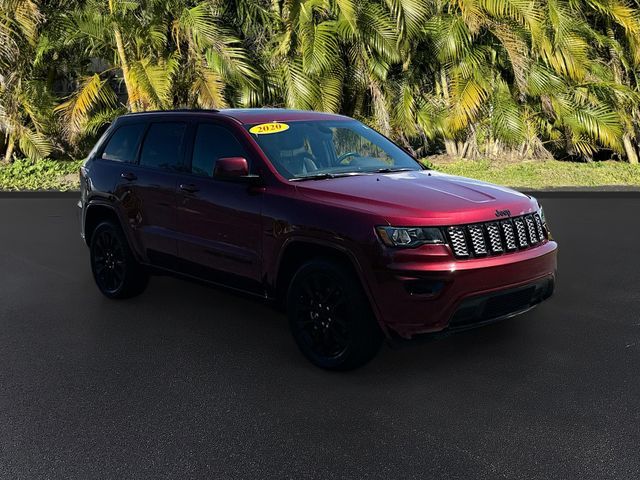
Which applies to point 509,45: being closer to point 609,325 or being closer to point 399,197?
point 609,325

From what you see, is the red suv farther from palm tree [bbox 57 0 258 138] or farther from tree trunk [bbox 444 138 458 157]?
tree trunk [bbox 444 138 458 157]

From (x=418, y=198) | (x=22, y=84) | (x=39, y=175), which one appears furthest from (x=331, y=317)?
(x=22, y=84)

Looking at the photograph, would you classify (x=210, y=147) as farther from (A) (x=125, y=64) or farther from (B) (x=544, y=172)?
(B) (x=544, y=172)

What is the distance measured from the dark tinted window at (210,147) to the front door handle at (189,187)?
124mm

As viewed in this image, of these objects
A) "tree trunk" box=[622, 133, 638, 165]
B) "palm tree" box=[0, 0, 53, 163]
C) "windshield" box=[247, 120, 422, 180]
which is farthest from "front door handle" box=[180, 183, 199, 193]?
"tree trunk" box=[622, 133, 638, 165]

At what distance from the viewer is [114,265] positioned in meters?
7.20

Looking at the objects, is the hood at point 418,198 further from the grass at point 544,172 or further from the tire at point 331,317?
the grass at point 544,172

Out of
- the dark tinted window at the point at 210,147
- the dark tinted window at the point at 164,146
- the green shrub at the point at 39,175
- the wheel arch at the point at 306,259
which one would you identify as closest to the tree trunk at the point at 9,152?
the green shrub at the point at 39,175

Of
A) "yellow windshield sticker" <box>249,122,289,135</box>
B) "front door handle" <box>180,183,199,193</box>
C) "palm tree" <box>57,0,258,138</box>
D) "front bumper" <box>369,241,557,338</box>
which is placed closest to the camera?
"front bumper" <box>369,241,557,338</box>

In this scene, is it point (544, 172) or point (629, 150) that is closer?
point (544, 172)

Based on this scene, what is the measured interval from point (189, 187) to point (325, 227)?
1.61 meters

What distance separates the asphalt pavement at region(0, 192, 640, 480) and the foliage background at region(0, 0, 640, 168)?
36.8 ft

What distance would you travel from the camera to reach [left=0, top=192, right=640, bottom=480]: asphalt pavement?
149 inches

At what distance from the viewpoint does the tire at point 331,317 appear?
16.0 ft
